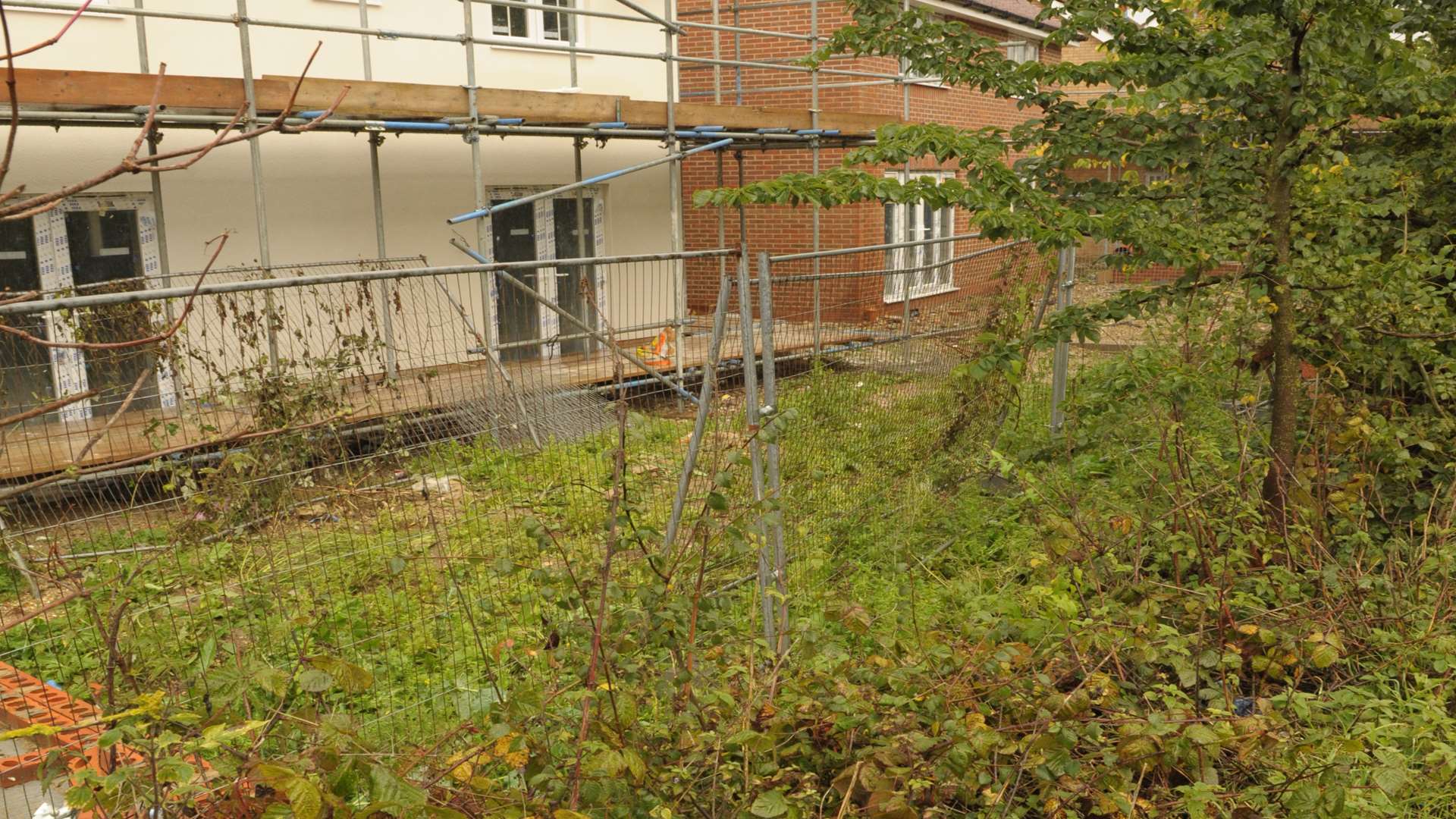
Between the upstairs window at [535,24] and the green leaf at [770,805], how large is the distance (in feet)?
38.5

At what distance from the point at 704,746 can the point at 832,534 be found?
2.94 m

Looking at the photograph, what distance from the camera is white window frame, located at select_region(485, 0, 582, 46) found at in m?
13.4

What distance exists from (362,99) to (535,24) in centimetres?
447

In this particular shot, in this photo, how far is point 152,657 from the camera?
3809 millimetres

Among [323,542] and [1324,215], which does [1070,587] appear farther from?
[323,542]

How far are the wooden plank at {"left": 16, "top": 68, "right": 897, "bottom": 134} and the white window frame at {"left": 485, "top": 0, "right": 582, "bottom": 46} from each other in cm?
182

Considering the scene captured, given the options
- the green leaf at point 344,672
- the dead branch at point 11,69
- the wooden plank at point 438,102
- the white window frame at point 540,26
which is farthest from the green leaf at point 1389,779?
the white window frame at point 540,26

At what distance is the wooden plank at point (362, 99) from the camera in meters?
8.21

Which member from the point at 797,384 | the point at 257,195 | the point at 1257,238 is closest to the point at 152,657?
the point at 797,384

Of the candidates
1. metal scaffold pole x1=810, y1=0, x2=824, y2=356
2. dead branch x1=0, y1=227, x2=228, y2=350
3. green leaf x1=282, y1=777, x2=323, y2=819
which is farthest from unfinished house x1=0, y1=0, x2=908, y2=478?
dead branch x1=0, y1=227, x2=228, y2=350

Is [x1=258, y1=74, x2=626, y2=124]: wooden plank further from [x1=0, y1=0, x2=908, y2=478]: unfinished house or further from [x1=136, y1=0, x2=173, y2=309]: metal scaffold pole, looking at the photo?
[x1=136, y1=0, x2=173, y2=309]: metal scaffold pole

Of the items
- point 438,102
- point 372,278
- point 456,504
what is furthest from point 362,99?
point 456,504

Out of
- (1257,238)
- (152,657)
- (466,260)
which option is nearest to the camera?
(152,657)

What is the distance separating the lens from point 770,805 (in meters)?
3.09
